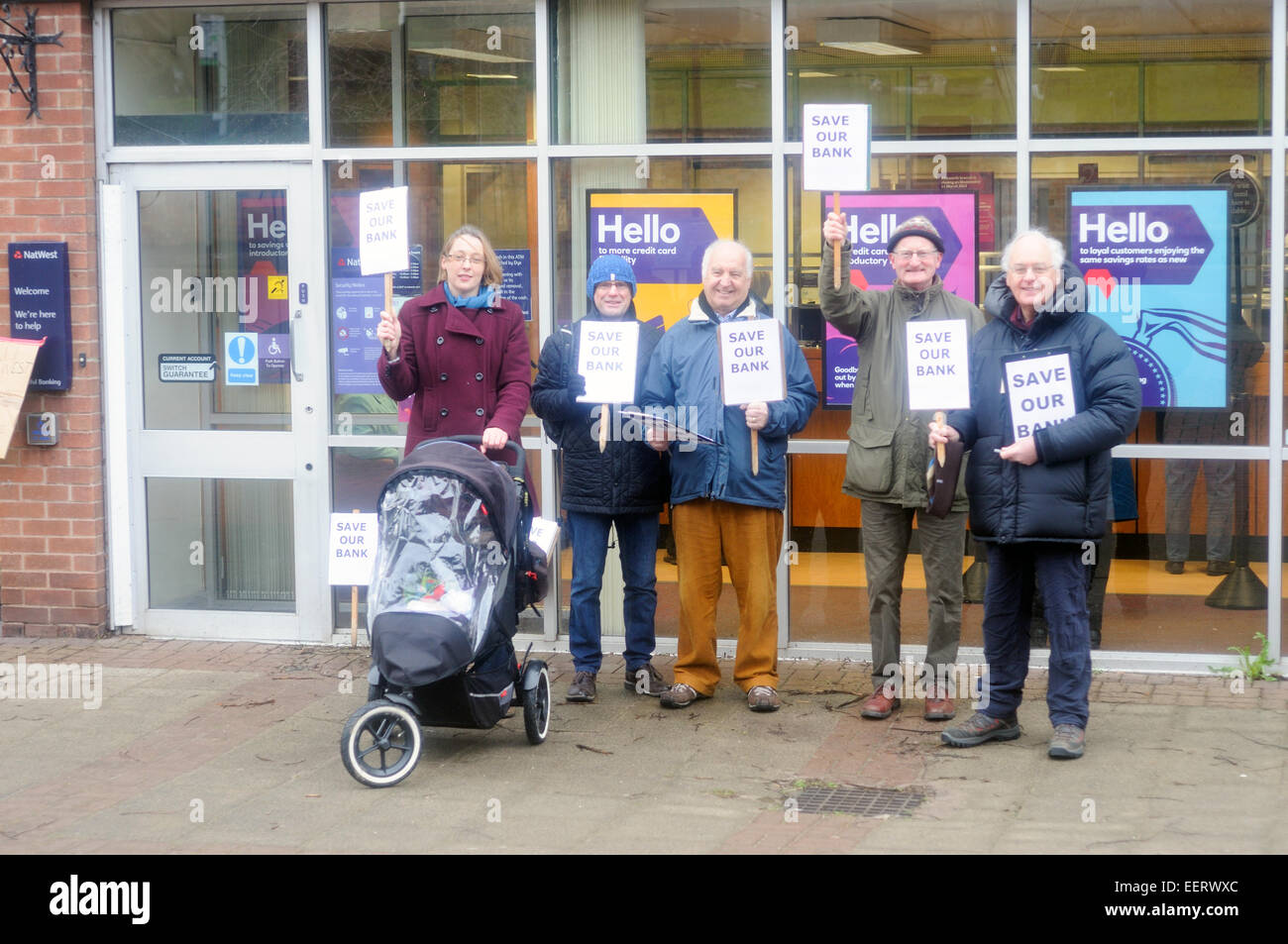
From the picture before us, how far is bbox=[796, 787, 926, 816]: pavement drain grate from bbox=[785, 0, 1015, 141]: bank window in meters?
3.55

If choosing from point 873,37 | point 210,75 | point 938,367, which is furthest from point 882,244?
point 210,75

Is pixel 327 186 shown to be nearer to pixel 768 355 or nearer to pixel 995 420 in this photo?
pixel 768 355

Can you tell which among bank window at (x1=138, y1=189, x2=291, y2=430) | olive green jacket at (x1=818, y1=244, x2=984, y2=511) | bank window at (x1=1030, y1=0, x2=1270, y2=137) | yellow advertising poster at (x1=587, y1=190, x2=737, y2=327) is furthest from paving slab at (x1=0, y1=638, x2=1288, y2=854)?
bank window at (x1=1030, y1=0, x2=1270, y2=137)

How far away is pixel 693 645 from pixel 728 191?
240cm

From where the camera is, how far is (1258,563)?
316 inches

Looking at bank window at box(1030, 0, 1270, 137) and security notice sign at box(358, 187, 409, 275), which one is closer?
security notice sign at box(358, 187, 409, 275)

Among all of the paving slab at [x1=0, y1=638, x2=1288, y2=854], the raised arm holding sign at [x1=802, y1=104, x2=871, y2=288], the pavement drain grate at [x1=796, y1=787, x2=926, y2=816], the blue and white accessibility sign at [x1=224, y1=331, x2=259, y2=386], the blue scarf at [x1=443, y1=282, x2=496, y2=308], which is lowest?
the pavement drain grate at [x1=796, y1=787, x2=926, y2=816]

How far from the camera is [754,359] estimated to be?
7098 mm

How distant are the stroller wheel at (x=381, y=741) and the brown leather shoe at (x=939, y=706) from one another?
7.57ft

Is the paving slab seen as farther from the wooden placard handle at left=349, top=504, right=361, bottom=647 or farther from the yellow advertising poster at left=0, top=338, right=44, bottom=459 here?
the yellow advertising poster at left=0, top=338, right=44, bottom=459

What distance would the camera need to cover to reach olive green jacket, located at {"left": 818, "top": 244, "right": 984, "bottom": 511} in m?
7.09

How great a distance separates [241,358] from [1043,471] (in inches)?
182

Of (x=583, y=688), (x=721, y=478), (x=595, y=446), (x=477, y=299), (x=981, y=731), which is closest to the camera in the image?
(x=981, y=731)

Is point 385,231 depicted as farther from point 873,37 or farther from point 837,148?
point 873,37
